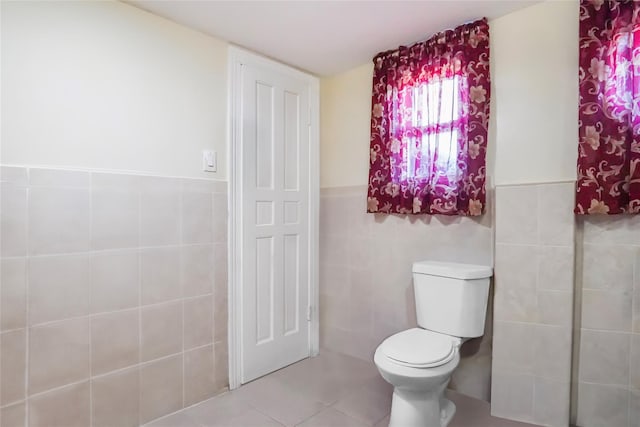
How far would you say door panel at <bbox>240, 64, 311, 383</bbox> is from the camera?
2186 mm

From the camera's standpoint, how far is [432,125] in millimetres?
2039

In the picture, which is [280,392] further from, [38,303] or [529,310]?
[529,310]

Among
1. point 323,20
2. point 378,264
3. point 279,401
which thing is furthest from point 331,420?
point 323,20

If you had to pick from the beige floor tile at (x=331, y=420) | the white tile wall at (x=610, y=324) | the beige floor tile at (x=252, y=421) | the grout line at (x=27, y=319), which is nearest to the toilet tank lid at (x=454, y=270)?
the white tile wall at (x=610, y=324)

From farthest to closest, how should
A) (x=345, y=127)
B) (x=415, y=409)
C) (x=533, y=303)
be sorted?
(x=345, y=127)
(x=533, y=303)
(x=415, y=409)

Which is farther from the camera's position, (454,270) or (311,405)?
(311,405)

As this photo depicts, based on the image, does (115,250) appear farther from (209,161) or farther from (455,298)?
(455,298)

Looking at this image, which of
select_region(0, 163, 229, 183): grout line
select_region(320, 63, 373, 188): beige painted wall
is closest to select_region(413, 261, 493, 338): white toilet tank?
select_region(320, 63, 373, 188): beige painted wall

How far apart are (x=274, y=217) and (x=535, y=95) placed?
64.8 inches

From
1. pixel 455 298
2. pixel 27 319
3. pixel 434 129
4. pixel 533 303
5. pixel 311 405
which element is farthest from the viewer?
pixel 434 129

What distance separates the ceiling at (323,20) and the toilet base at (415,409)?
1870mm

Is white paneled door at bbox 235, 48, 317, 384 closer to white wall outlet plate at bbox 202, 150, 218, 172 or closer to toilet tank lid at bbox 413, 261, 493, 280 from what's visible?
white wall outlet plate at bbox 202, 150, 218, 172

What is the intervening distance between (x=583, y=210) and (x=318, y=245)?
65.2 inches

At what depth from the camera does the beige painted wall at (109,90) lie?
4.61ft
